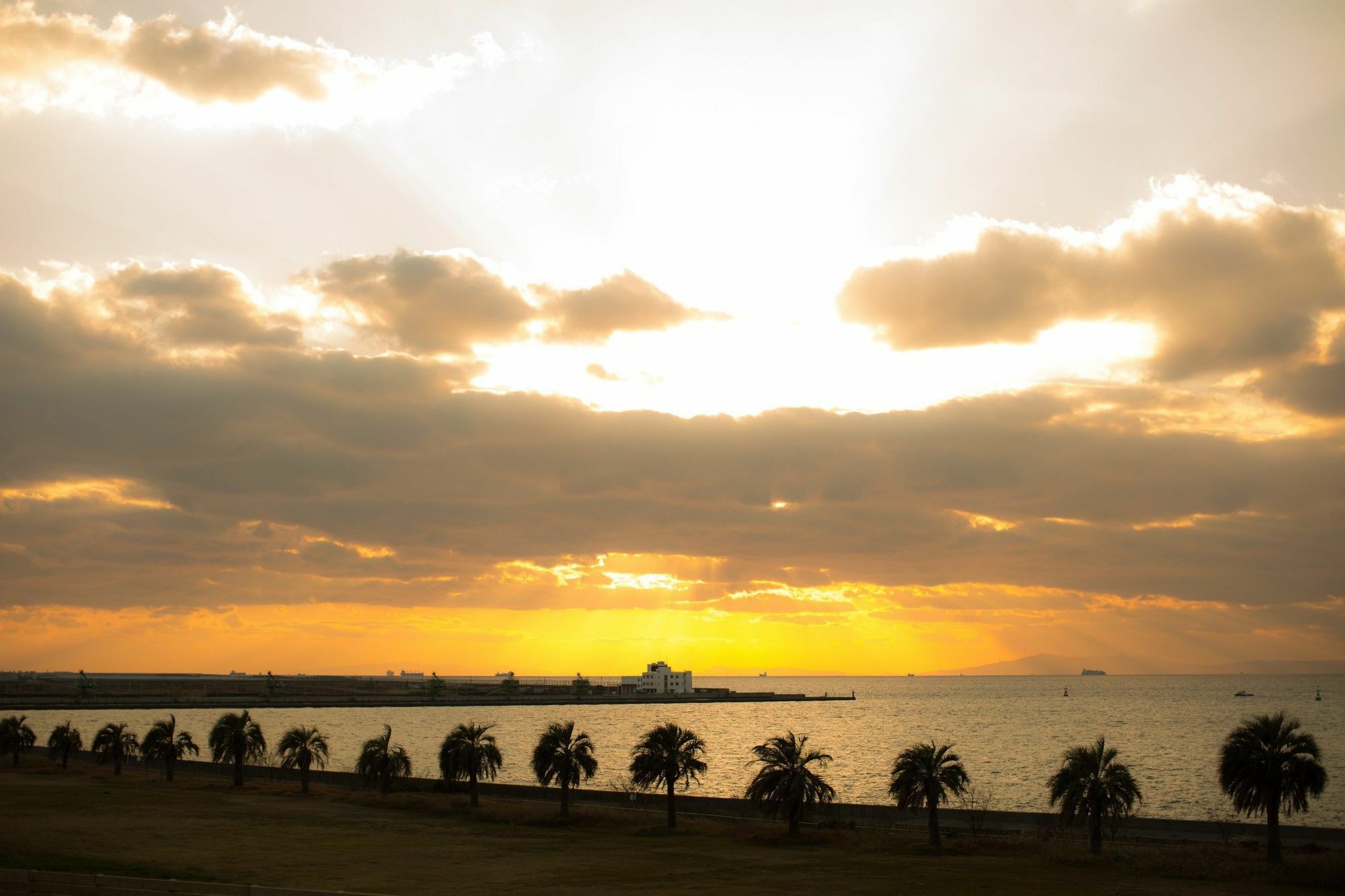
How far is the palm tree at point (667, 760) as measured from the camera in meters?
59.7

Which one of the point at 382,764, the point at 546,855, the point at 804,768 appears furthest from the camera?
the point at 382,764

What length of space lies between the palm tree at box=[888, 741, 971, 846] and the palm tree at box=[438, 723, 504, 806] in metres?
25.8

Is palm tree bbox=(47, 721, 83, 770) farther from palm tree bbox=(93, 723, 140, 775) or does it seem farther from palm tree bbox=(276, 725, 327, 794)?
palm tree bbox=(276, 725, 327, 794)

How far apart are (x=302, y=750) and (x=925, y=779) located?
44959 millimetres

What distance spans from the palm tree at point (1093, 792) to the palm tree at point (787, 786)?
39.5 ft

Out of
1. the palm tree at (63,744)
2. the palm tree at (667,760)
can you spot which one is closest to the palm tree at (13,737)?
the palm tree at (63,744)

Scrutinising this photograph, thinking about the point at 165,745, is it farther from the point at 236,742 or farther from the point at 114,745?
the point at 236,742

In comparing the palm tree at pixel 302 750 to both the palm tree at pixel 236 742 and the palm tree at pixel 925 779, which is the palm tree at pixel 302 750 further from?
the palm tree at pixel 925 779

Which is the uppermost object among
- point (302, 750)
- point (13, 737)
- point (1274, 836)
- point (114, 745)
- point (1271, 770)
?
point (1271, 770)

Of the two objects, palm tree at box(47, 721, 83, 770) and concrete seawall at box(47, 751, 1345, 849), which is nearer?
concrete seawall at box(47, 751, 1345, 849)

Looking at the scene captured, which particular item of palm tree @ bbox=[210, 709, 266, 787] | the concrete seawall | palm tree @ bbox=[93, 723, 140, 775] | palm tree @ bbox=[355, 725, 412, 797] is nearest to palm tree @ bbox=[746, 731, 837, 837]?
the concrete seawall

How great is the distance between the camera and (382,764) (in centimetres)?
7069

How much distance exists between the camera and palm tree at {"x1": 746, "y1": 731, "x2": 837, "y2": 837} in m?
53.8

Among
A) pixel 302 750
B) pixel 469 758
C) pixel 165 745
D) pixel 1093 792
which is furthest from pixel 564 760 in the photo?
pixel 165 745
